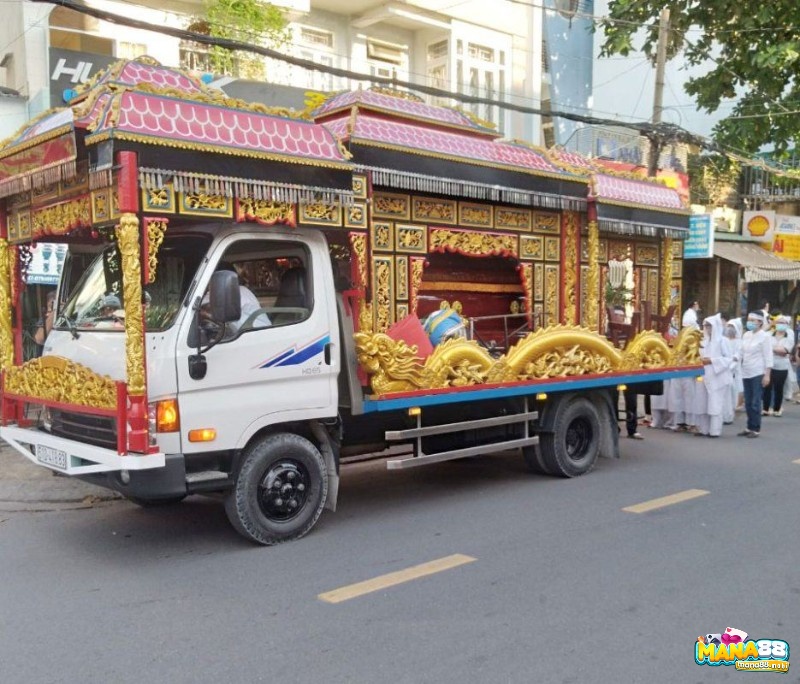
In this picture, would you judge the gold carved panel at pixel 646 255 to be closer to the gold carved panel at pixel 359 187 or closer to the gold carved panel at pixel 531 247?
the gold carved panel at pixel 531 247

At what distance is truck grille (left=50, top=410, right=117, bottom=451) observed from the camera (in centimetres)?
497

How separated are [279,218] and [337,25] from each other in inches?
458

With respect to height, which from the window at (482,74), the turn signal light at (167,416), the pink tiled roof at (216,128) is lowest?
the turn signal light at (167,416)

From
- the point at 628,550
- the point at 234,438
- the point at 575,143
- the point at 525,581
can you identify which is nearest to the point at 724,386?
the point at 628,550

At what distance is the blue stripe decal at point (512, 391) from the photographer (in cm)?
605

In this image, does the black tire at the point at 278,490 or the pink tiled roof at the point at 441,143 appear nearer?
the black tire at the point at 278,490

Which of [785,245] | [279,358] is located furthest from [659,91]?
[279,358]

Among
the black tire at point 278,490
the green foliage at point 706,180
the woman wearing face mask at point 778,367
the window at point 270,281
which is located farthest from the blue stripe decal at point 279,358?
the green foliage at point 706,180

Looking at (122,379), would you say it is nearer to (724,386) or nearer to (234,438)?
(234,438)

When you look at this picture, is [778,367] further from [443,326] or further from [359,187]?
[359,187]

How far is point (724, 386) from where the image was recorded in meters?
10.7

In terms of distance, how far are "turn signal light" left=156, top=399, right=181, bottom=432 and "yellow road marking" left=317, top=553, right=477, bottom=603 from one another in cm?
139
